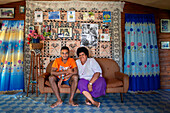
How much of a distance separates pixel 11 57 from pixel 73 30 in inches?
72.7

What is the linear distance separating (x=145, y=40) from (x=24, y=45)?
135 inches

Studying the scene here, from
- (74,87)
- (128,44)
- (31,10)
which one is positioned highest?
(31,10)

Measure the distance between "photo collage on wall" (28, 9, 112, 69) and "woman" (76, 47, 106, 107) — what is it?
35.4 inches

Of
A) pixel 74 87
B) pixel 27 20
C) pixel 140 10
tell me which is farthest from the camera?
pixel 140 10

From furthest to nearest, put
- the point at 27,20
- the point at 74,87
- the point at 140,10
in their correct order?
1. the point at 140,10
2. the point at 27,20
3. the point at 74,87

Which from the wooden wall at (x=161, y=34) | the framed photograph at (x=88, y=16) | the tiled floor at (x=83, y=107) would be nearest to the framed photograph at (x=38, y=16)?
the framed photograph at (x=88, y=16)

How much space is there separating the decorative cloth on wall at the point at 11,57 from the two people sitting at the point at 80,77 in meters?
1.40

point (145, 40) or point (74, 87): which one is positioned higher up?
point (145, 40)

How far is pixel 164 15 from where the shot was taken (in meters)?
3.90

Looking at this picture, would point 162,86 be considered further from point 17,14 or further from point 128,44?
point 17,14

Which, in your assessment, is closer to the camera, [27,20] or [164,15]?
[27,20]

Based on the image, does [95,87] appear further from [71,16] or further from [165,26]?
[165,26]

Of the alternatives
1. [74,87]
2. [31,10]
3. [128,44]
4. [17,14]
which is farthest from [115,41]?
[17,14]

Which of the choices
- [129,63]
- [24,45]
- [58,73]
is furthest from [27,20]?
[129,63]
